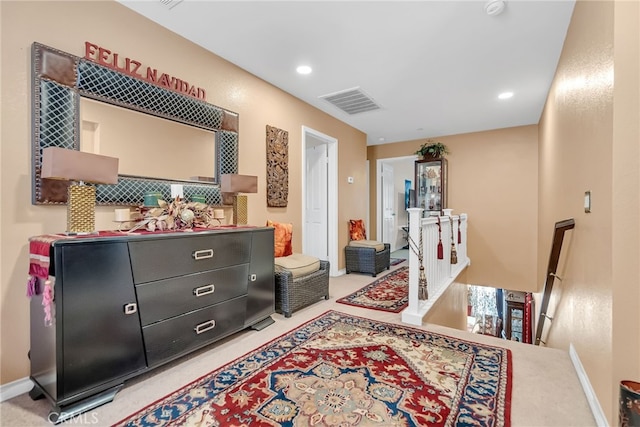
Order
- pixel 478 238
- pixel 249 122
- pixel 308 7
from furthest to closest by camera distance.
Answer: pixel 478 238 < pixel 249 122 < pixel 308 7

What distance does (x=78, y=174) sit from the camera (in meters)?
1.69

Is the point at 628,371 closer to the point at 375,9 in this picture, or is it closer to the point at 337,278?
the point at 375,9

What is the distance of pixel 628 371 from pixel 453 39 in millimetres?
2604

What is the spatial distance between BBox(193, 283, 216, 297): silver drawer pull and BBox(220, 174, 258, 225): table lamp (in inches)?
31.1

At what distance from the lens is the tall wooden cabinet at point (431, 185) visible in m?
5.78

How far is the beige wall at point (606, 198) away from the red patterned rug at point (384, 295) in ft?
5.10

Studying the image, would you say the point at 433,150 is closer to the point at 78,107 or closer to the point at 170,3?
the point at 170,3

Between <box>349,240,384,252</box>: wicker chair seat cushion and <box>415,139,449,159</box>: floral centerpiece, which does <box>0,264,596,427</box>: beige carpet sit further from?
<box>415,139,449,159</box>: floral centerpiece

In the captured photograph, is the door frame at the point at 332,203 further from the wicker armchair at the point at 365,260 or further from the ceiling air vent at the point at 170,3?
the ceiling air vent at the point at 170,3

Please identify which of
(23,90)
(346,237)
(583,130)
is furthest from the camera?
(346,237)

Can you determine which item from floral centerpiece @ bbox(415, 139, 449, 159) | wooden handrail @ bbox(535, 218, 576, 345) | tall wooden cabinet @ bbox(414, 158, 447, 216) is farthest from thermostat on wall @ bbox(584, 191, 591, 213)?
floral centerpiece @ bbox(415, 139, 449, 159)

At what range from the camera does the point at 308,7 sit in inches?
86.7

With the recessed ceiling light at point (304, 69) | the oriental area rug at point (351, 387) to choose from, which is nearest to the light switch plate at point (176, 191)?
the oriental area rug at point (351, 387)

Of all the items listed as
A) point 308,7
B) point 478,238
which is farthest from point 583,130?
point 478,238
